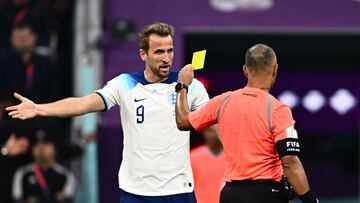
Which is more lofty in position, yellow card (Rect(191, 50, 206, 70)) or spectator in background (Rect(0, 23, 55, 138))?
spectator in background (Rect(0, 23, 55, 138))

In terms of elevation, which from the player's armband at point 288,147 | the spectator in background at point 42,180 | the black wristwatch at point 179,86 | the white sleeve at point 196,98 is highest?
the black wristwatch at point 179,86

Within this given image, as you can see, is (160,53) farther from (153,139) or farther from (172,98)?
(153,139)

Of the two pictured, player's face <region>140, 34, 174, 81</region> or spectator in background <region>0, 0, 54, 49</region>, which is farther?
spectator in background <region>0, 0, 54, 49</region>

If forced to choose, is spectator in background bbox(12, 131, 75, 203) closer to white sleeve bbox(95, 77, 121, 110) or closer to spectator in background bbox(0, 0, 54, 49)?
spectator in background bbox(0, 0, 54, 49)

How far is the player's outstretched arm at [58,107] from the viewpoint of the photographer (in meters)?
8.99

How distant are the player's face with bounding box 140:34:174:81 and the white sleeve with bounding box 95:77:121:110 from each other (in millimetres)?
344

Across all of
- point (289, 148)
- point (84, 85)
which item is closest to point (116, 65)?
point (84, 85)

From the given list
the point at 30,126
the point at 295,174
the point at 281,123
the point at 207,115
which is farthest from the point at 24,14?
the point at 295,174

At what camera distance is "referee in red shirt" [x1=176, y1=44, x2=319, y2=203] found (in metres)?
8.16

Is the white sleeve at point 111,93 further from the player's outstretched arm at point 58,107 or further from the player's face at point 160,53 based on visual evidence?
the player's face at point 160,53

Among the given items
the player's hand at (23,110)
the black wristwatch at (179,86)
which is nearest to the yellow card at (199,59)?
the black wristwatch at (179,86)

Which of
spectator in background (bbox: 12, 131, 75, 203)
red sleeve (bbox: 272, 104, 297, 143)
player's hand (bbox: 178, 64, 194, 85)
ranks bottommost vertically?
spectator in background (bbox: 12, 131, 75, 203)

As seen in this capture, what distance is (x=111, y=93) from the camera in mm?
9320

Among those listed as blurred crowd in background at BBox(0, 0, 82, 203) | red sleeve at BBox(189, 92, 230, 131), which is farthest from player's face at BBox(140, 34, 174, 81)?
blurred crowd in background at BBox(0, 0, 82, 203)
